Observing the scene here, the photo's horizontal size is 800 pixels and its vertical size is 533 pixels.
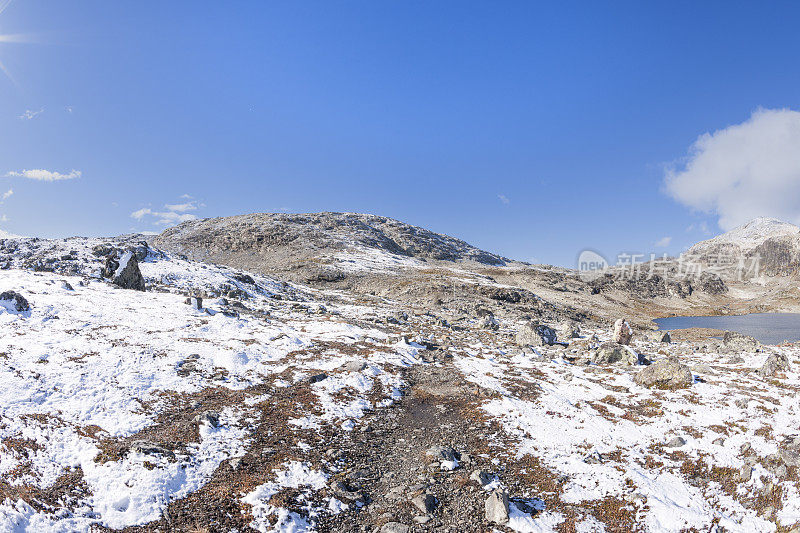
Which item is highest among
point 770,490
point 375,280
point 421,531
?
point 375,280

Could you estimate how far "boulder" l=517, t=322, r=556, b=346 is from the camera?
33.6 metres

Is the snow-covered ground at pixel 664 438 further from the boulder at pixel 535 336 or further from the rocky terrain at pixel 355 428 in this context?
the boulder at pixel 535 336

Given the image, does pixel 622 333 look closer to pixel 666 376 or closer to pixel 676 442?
pixel 666 376

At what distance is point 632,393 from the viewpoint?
19.4m

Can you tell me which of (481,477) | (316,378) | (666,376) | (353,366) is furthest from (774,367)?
(316,378)

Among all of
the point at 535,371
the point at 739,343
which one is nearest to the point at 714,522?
the point at 535,371

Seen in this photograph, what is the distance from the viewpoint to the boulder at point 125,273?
114ft

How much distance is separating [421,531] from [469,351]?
20.4 meters

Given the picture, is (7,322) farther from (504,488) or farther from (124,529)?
(504,488)

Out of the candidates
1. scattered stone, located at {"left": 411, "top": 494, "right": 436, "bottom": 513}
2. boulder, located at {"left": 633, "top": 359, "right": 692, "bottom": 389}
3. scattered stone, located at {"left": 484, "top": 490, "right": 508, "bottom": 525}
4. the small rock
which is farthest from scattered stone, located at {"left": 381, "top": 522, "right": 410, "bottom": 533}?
boulder, located at {"left": 633, "top": 359, "right": 692, "bottom": 389}

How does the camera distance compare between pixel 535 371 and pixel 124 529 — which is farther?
pixel 535 371

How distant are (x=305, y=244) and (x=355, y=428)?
12033cm

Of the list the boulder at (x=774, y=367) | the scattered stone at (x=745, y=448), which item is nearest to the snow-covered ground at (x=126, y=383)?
the scattered stone at (x=745, y=448)

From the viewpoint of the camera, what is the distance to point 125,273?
35219 millimetres
